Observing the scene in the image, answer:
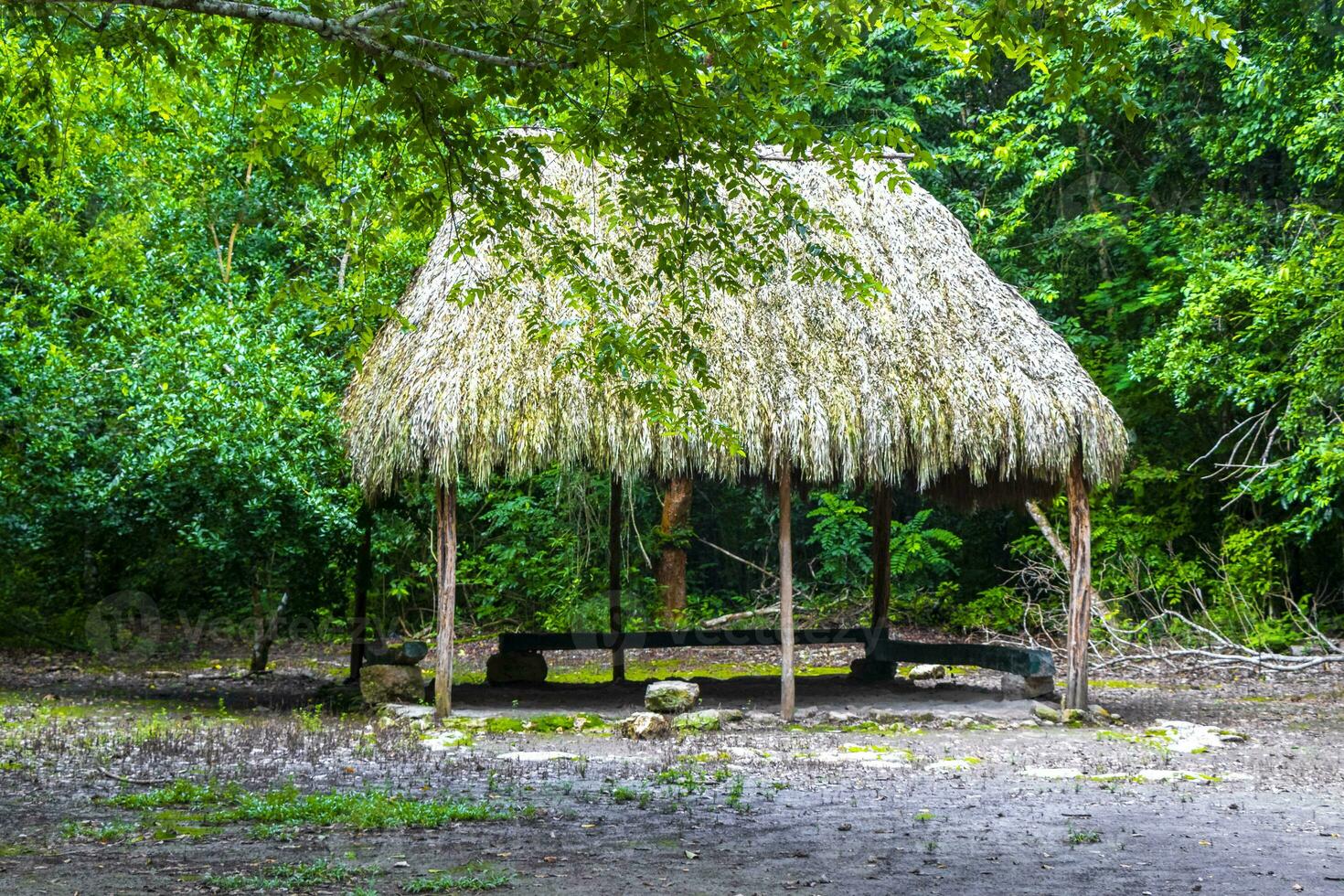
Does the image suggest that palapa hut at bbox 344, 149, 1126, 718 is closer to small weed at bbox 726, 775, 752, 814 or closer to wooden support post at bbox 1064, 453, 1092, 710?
wooden support post at bbox 1064, 453, 1092, 710

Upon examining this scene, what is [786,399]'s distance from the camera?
8.63 metres

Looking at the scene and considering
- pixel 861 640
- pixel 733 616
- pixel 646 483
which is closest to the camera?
pixel 861 640

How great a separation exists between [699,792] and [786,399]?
331 cm

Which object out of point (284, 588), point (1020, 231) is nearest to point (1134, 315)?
point (1020, 231)

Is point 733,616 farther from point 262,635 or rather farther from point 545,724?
point 545,724

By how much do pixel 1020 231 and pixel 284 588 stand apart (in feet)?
35.5

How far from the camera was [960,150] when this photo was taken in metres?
15.4

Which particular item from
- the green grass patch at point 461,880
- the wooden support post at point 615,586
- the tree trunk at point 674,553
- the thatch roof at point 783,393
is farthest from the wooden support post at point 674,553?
the green grass patch at point 461,880

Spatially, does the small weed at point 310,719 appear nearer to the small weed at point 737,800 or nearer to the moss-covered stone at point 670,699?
the moss-covered stone at point 670,699

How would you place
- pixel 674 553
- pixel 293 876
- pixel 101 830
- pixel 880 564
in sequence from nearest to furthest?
pixel 293 876
pixel 101 830
pixel 880 564
pixel 674 553

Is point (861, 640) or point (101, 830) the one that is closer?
point (101, 830)

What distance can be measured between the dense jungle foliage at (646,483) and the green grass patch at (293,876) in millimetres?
3387

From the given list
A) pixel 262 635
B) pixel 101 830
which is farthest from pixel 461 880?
pixel 262 635

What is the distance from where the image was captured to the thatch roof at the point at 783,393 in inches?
329
